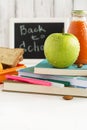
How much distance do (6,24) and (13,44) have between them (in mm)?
103

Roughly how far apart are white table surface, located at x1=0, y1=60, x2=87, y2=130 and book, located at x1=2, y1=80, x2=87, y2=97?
0.6 inches

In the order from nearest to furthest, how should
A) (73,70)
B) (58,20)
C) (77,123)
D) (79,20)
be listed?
(77,123), (73,70), (79,20), (58,20)

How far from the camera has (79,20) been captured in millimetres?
1010

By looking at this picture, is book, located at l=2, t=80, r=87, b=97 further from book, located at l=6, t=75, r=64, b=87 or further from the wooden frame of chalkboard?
the wooden frame of chalkboard

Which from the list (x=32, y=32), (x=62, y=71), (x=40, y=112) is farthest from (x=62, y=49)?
(x=32, y=32)

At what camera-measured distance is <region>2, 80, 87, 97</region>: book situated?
2.91 ft

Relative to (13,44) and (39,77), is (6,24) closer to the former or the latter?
(13,44)

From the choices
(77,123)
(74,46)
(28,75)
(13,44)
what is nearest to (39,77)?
(28,75)

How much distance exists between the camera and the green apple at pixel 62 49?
91cm

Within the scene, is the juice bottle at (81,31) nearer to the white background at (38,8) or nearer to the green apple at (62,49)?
the green apple at (62,49)

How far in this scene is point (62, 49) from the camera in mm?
907

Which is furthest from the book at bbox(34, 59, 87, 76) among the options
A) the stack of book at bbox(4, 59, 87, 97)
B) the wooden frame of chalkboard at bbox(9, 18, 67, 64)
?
the wooden frame of chalkboard at bbox(9, 18, 67, 64)

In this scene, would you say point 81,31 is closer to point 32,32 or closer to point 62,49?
point 62,49

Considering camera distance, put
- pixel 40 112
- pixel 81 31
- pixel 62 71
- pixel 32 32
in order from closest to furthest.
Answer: pixel 40 112, pixel 62 71, pixel 81 31, pixel 32 32
